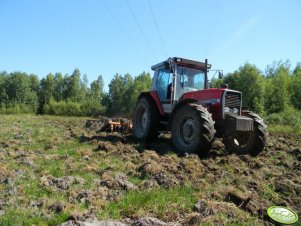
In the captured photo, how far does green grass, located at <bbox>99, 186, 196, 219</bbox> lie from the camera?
14.7ft

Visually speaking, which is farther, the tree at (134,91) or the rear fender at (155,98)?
the tree at (134,91)

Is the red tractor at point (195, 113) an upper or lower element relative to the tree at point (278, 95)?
lower

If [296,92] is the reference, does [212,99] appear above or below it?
below

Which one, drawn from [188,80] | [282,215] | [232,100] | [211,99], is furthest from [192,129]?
[282,215]

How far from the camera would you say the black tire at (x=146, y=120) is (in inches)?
434

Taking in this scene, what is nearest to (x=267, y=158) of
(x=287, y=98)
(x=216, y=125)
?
(x=216, y=125)

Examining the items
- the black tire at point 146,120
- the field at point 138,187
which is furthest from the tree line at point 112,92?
the field at point 138,187

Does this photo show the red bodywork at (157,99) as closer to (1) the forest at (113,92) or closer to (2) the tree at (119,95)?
(1) the forest at (113,92)

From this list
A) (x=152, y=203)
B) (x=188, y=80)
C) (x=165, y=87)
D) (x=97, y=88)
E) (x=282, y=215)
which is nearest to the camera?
(x=282, y=215)

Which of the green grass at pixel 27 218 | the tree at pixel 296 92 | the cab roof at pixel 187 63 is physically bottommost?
the green grass at pixel 27 218

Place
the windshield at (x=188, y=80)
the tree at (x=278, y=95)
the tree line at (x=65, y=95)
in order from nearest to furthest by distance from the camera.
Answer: the windshield at (x=188, y=80)
the tree at (x=278, y=95)
the tree line at (x=65, y=95)

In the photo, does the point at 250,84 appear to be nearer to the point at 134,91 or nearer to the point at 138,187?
the point at 134,91

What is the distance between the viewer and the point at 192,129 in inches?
356

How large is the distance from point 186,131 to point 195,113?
2.33ft
